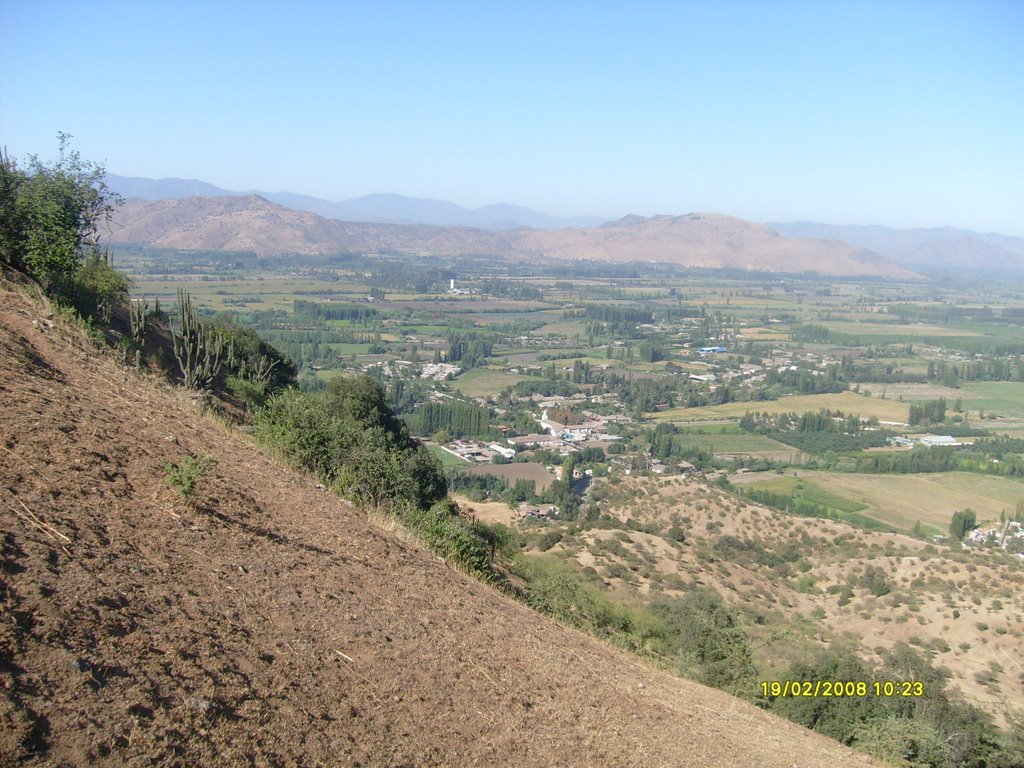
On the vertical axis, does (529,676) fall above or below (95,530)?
below

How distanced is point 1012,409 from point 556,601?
57.2 metres

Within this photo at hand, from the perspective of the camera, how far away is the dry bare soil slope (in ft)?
11.0

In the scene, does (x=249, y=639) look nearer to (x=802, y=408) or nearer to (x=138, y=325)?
(x=138, y=325)

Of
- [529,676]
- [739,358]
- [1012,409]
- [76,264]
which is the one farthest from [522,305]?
[529,676]

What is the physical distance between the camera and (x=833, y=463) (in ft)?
129

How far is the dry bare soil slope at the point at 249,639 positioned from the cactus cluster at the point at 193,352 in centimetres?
525

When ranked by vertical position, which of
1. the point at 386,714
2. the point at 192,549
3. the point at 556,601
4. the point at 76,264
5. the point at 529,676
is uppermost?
the point at 76,264

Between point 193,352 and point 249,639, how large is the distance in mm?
12701

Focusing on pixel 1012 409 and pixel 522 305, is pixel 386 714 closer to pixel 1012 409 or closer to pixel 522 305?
pixel 1012 409

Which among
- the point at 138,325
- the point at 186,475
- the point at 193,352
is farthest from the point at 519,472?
the point at 186,475
